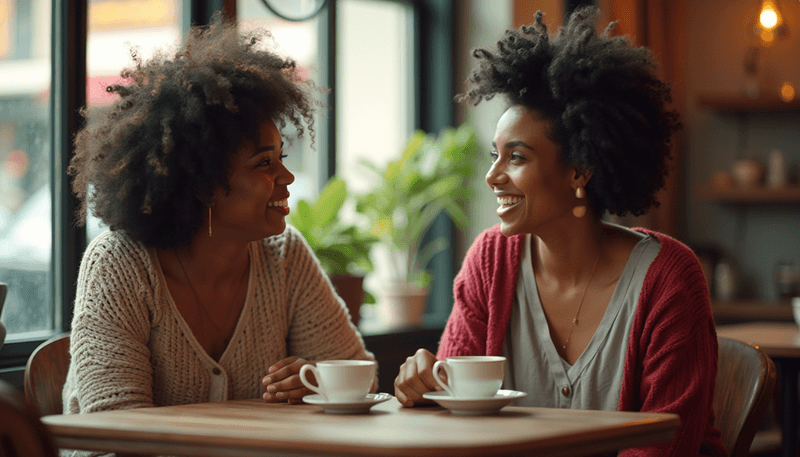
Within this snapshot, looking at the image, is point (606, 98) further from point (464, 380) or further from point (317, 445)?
point (317, 445)

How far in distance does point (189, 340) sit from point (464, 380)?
716 mm

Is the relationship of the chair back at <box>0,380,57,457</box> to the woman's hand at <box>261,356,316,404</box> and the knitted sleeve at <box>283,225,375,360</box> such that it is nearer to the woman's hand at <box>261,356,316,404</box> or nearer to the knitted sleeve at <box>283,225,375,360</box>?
the woman's hand at <box>261,356,316,404</box>

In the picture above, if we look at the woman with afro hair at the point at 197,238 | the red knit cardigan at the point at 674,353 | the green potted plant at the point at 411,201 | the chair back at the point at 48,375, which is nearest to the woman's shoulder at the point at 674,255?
the red knit cardigan at the point at 674,353

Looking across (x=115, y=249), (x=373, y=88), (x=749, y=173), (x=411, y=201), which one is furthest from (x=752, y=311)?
(x=115, y=249)

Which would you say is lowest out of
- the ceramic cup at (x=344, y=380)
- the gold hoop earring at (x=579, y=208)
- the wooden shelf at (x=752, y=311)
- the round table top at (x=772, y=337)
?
the wooden shelf at (x=752, y=311)

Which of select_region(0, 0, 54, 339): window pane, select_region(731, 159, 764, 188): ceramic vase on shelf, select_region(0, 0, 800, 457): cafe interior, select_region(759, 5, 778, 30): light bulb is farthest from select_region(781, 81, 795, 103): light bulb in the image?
select_region(0, 0, 54, 339): window pane

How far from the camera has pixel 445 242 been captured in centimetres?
412

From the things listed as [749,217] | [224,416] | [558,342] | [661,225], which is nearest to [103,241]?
[224,416]

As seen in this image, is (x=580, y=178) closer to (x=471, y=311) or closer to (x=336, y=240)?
(x=471, y=311)

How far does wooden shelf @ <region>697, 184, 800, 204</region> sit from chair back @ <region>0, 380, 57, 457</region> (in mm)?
4468

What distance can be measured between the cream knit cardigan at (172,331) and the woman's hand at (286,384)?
217 mm

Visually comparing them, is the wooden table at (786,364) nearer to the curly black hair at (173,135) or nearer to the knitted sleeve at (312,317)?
the knitted sleeve at (312,317)

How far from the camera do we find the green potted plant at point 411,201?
358 cm

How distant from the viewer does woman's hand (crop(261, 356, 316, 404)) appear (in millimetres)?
1560
